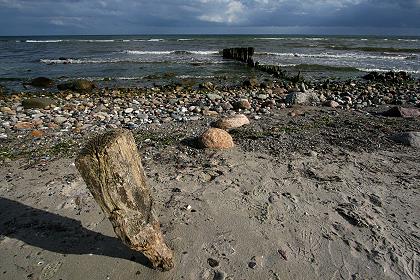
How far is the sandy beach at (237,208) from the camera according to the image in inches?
131

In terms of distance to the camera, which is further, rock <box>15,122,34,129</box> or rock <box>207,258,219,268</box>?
rock <box>15,122,34,129</box>

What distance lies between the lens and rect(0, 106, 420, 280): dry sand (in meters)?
3.31

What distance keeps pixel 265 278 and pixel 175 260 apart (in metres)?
0.90

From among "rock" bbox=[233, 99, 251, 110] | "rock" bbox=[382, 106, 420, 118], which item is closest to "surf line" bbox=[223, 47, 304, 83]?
"rock" bbox=[233, 99, 251, 110]

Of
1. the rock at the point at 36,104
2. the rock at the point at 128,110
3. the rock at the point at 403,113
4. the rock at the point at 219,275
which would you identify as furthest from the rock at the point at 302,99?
the rock at the point at 219,275

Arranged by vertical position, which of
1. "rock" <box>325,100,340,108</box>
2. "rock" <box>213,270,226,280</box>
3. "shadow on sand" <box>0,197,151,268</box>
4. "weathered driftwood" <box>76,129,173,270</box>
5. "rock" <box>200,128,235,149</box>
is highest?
"weathered driftwood" <box>76,129,173,270</box>

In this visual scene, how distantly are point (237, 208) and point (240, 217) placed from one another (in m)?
0.19

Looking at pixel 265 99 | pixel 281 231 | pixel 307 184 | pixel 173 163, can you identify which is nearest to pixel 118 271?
pixel 281 231

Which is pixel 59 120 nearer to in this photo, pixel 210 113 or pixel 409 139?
pixel 210 113

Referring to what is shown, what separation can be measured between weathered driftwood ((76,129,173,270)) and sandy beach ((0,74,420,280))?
1.18 feet

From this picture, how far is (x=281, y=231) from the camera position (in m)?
3.83

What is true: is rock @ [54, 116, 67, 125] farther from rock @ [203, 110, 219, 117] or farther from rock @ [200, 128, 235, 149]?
rock @ [200, 128, 235, 149]

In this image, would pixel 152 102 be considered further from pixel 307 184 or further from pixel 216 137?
pixel 307 184

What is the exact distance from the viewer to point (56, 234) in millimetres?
3727
